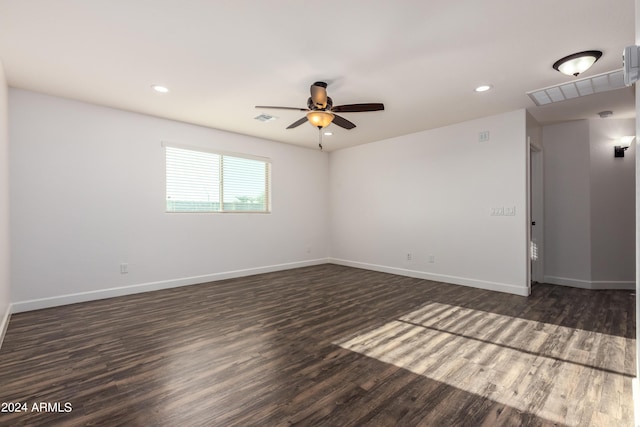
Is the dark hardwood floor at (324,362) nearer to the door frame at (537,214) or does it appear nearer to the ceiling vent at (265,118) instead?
the door frame at (537,214)

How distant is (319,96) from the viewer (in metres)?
3.04

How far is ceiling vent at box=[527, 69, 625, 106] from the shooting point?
3.02m

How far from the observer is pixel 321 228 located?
22.7 feet

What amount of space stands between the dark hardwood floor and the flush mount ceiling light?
251cm

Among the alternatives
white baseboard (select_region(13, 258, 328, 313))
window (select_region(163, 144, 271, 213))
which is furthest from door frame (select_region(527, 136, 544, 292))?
window (select_region(163, 144, 271, 213))

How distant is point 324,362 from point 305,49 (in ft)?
8.62

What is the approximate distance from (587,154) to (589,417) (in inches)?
177

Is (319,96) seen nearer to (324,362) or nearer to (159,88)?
(159,88)

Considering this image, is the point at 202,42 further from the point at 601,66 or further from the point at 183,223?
the point at 601,66

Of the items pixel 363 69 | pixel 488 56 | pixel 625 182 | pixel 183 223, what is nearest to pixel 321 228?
pixel 183 223

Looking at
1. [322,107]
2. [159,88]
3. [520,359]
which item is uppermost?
[159,88]

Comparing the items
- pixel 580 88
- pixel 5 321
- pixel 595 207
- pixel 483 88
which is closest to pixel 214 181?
pixel 5 321

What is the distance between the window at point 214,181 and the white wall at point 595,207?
517 centimetres

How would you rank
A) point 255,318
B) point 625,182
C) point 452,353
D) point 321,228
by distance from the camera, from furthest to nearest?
point 321,228 < point 625,182 < point 255,318 < point 452,353
